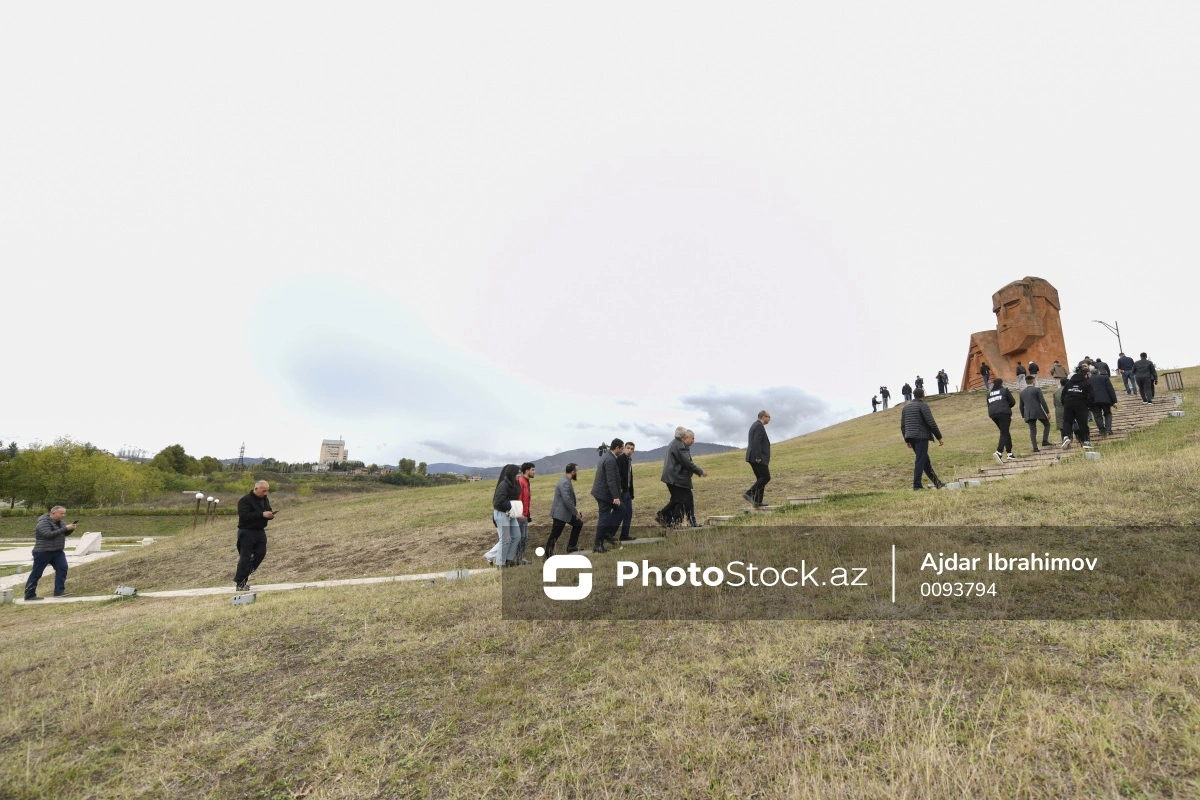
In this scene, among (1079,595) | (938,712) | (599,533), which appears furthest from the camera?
(599,533)

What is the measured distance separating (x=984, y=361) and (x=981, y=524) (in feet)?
143

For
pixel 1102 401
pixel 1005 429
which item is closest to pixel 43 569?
pixel 1005 429

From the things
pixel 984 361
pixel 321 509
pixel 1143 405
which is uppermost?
pixel 984 361

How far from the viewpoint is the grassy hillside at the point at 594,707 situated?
2.98m

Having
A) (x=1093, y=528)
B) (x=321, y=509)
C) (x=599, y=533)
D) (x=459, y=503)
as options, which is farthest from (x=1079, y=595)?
(x=321, y=509)

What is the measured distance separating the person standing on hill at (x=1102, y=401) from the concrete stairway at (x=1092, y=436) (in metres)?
0.32

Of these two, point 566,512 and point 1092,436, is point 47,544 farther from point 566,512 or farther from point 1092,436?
point 1092,436

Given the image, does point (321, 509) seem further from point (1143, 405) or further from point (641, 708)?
point (1143, 405)

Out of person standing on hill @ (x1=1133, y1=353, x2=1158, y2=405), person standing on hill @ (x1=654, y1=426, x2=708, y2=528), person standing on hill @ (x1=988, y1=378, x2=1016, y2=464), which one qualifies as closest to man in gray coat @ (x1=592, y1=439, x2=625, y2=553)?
person standing on hill @ (x1=654, y1=426, x2=708, y2=528)

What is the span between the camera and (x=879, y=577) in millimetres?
6121

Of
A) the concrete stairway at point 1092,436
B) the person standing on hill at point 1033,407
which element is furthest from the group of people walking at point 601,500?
the person standing on hill at point 1033,407

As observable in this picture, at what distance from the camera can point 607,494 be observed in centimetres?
990

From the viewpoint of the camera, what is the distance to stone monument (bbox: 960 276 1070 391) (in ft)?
125

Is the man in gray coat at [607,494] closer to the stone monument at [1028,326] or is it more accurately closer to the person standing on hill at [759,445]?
the person standing on hill at [759,445]
